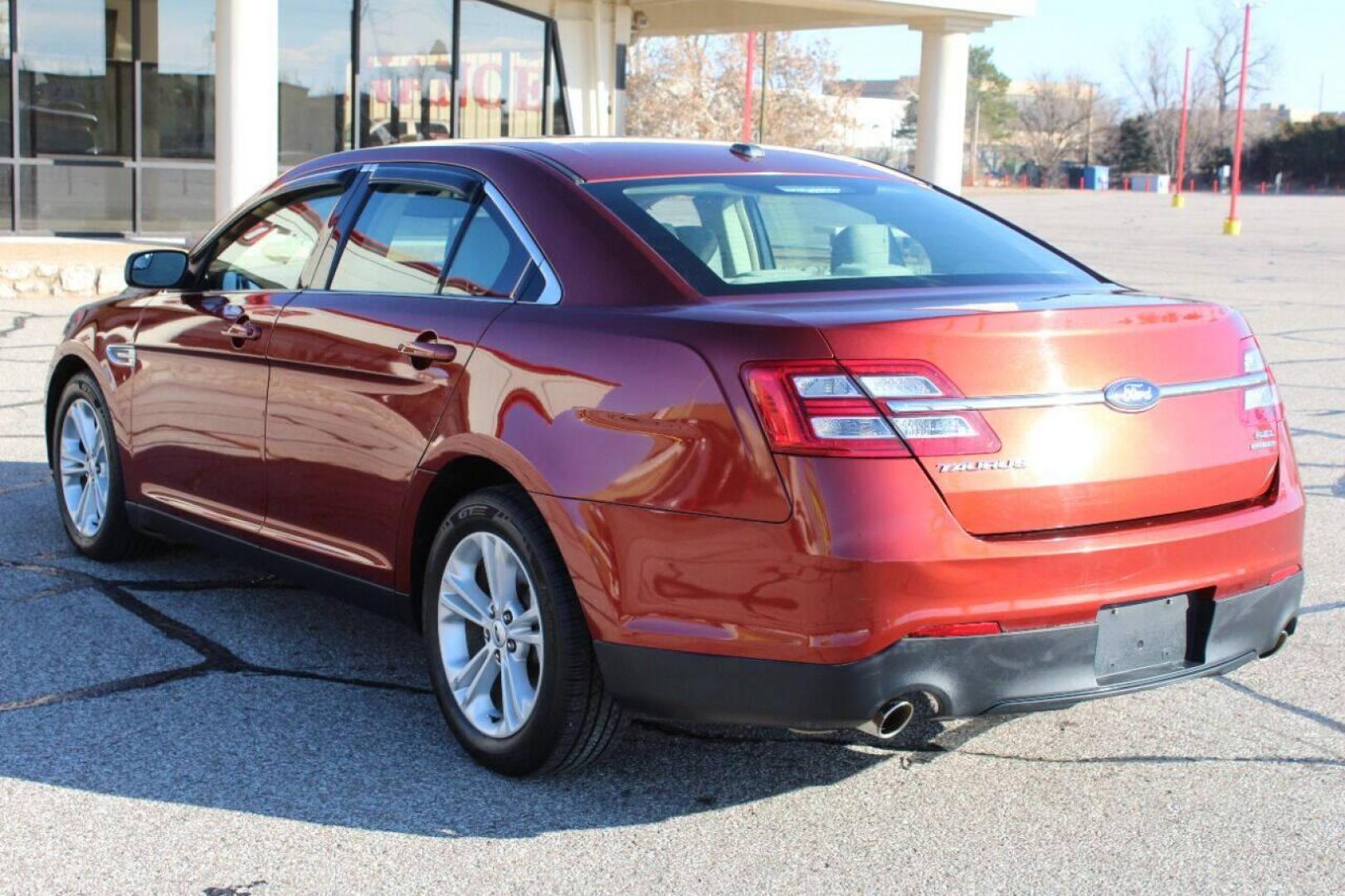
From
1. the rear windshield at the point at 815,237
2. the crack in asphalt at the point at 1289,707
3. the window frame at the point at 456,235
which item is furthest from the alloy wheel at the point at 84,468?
the crack in asphalt at the point at 1289,707

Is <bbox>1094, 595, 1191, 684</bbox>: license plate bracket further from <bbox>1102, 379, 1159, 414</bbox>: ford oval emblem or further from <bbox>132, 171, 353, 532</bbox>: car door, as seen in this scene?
<bbox>132, 171, 353, 532</bbox>: car door

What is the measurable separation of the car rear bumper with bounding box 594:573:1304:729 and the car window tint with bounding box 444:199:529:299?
1.06 meters

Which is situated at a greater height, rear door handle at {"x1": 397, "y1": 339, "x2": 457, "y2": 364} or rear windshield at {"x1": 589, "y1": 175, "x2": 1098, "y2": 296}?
rear windshield at {"x1": 589, "y1": 175, "x2": 1098, "y2": 296}

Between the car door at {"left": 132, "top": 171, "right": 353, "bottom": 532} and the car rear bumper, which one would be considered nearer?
the car rear bumper

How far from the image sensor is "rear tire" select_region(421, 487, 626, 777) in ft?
12.6

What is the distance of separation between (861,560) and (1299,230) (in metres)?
40.9

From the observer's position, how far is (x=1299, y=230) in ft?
134

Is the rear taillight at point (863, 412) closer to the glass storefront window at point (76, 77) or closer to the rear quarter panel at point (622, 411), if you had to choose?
the rear quarter panel at point (622, 411)

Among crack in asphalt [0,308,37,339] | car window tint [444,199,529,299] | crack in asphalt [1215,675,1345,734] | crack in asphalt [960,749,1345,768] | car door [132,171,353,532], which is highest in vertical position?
car window tint [444,199,529,299]

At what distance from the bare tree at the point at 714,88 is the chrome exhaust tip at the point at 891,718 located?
50.3 m

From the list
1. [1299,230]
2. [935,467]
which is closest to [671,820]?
[935,467]

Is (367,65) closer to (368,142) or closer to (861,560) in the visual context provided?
(368,142)

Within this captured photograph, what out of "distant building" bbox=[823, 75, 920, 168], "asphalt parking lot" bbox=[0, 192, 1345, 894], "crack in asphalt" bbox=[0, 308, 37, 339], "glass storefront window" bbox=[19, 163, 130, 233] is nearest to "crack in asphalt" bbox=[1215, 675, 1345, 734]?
"asphalt parking lot" bbox=[0, 192, 1345, 894]

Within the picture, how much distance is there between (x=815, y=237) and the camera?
174 inches
